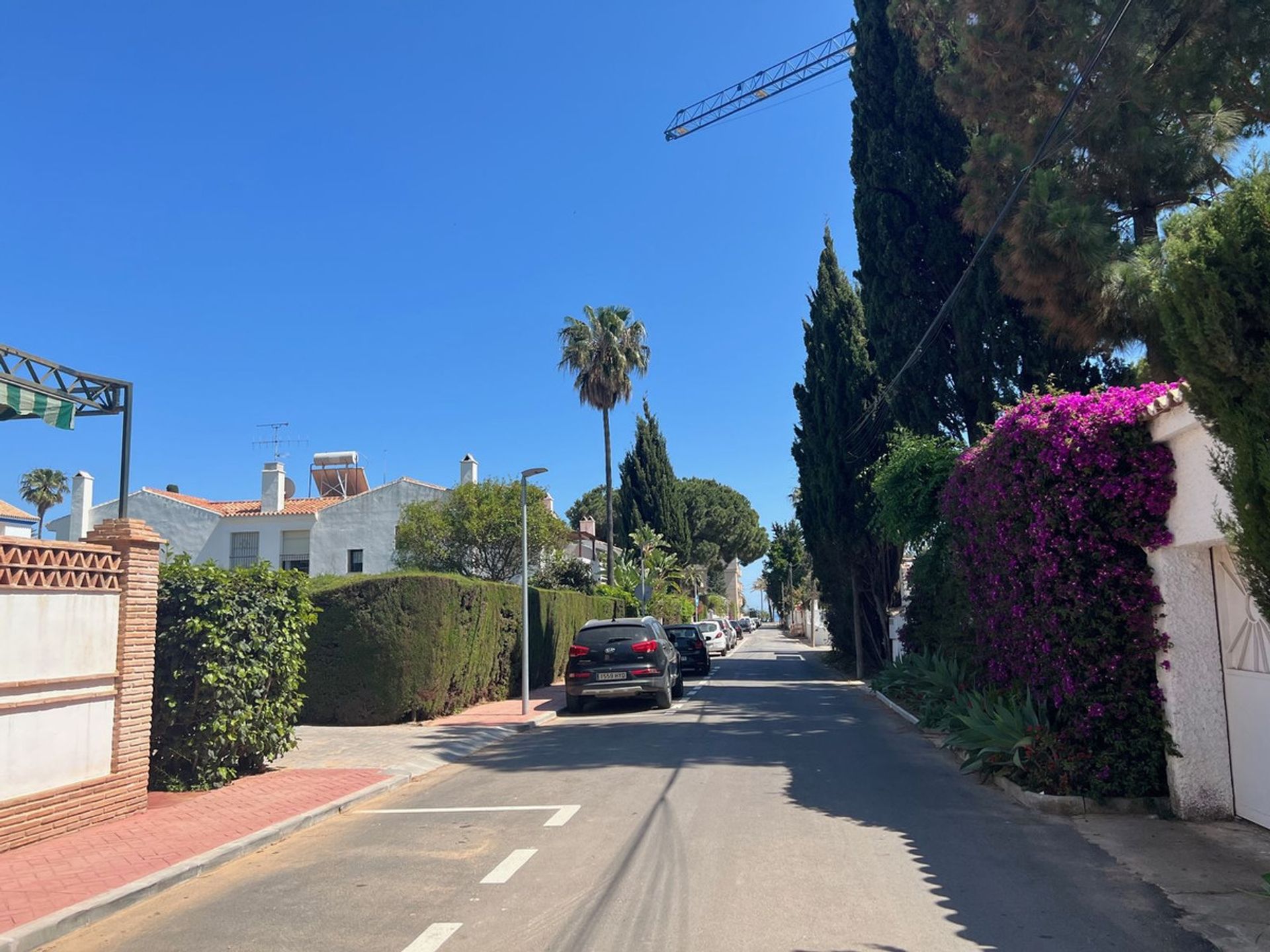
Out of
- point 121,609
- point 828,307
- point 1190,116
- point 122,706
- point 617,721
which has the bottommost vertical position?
point 617,721

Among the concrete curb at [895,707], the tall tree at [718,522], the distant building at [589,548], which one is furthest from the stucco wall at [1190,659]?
the tall tree at [718,522]

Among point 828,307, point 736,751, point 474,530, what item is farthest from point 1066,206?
point 474,530

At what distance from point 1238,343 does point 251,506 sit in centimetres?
4367

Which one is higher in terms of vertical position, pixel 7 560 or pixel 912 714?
pixel 7 560

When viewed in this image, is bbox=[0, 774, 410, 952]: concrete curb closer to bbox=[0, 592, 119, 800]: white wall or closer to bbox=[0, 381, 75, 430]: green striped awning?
bbox=[0, 592, 119, 800]: white wall

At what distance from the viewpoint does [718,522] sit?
78250 millimetres

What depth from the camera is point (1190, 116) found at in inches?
449

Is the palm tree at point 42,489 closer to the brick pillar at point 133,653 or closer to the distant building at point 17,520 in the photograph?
the distant building at point 17,520

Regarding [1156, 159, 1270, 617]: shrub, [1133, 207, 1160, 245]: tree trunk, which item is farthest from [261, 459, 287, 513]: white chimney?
[1156, 159, 1270, 617]: shrub

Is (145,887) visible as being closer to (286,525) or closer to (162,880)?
(162,880)

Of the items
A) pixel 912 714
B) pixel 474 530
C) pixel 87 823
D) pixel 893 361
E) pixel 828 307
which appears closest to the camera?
pixel 87 823

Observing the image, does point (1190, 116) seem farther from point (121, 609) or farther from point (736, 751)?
point (121, 609)

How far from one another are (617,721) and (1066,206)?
10800mm

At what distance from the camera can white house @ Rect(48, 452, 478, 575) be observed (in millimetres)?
39000
